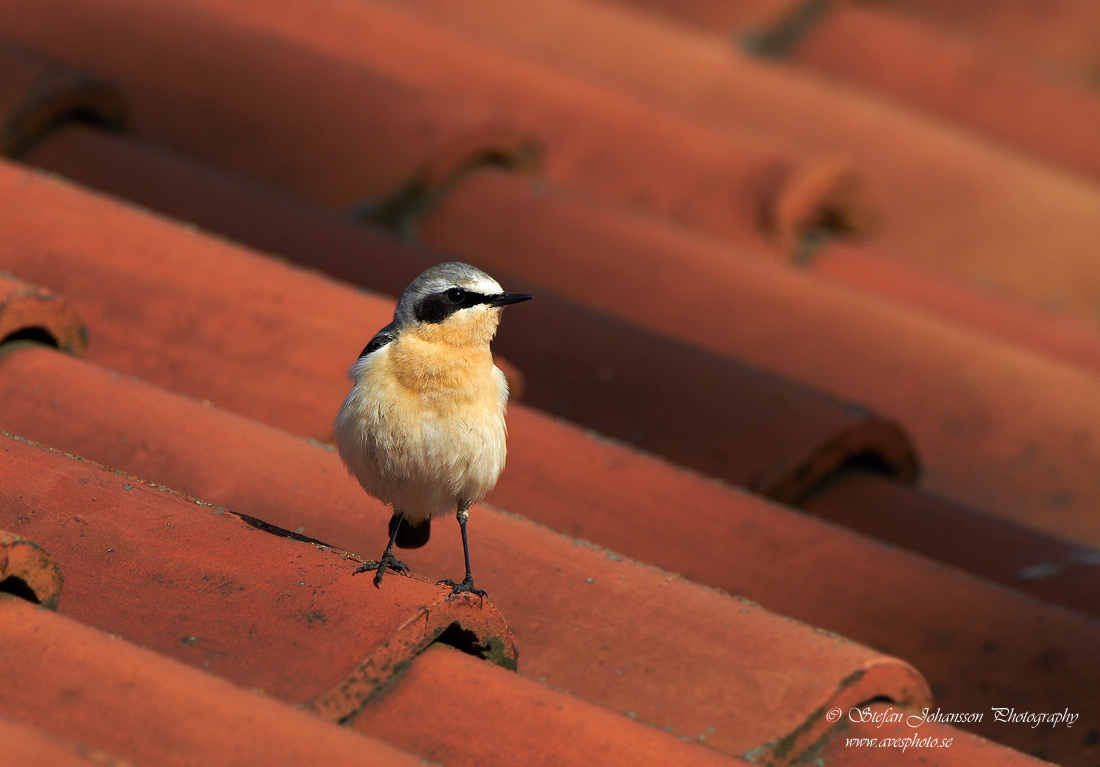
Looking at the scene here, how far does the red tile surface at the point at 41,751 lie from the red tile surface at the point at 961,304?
4151 millimetres

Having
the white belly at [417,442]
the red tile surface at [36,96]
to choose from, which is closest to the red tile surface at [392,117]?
the red tile surface at [36,96]

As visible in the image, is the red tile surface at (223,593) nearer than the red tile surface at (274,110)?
Yes

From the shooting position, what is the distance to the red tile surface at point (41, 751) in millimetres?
1808

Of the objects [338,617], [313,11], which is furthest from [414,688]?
[313,11]

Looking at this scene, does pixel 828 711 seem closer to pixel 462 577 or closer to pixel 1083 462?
pixel 462 577

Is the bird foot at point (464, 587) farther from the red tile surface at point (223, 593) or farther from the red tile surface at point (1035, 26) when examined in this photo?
the red tile surface at point (1035, 26)

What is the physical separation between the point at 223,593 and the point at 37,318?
4.05 feet

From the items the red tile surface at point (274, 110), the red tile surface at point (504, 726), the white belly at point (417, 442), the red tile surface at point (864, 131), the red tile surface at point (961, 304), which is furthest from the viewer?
the red tile surface at point (864, 131)

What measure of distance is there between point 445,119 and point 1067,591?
2.93 metres

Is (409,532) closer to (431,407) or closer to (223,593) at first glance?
(431,407)

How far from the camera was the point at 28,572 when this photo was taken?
227 centimetres

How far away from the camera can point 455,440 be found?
3.13 metres

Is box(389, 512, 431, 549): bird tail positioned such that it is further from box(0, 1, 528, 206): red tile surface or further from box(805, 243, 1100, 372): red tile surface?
box(805, 243, 1100, 372): red tile surface

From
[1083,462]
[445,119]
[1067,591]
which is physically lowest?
[1067,591]
